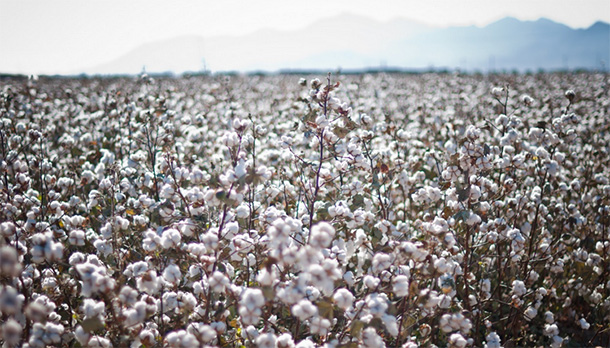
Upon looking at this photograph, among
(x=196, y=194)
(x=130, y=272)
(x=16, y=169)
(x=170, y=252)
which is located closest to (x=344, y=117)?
(x=196, y=194)

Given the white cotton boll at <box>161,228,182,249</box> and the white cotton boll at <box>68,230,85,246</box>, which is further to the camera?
the white cotton boll at <box>68,230,85,246</box>

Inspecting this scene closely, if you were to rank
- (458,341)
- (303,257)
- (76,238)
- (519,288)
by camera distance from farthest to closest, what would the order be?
(519,288) < (76,238) < (458,341) < (303,257)

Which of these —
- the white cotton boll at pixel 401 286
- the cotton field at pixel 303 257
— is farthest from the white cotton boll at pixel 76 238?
the white cotton boll at pixel 401 286

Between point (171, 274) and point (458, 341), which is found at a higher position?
point (171, 274)

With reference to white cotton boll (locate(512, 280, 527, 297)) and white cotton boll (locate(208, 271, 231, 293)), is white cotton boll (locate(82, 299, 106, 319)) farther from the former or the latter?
white cotton boll (locate(512, 280, 527, 297))

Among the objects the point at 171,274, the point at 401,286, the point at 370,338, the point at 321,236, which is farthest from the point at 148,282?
the point at 401,286

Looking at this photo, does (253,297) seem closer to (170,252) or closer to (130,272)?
(170,252)

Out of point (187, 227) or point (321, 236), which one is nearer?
point (321, 236)

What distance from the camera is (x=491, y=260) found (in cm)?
414

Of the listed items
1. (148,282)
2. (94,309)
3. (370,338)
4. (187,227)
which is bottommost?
(370,338)

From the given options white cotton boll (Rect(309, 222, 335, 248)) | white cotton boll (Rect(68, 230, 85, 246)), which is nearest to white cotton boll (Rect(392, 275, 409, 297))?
white cotton boll (Rect(309, 222, 335, 248))

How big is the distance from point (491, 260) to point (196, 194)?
10.4 ft

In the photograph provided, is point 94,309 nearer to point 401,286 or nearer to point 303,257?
point 303,257

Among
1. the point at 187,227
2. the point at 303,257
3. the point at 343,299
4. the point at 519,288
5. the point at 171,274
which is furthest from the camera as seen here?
the point at 519,288
